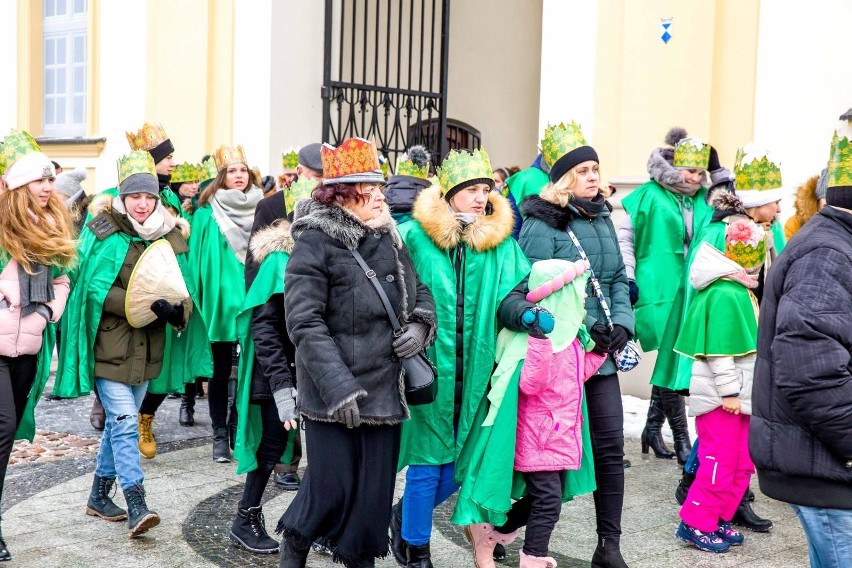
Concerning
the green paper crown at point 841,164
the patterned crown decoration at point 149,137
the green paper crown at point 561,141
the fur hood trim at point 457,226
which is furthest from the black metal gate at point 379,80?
the green paper crown at point 841,164

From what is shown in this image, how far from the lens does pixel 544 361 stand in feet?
14.6

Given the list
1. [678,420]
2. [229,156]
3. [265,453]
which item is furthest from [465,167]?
[229,156]

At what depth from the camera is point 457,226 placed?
4.69m

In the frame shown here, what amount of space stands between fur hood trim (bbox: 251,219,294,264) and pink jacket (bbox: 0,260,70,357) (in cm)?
95

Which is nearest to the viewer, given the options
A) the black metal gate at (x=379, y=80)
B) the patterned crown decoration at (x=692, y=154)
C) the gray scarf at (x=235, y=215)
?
the patterned crown decoration at (x=692, y=154)

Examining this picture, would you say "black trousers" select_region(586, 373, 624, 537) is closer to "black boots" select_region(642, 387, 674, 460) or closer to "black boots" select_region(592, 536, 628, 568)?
"black boots" select_region(592, 536, 628, 568)

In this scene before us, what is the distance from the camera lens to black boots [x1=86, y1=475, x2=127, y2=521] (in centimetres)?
552

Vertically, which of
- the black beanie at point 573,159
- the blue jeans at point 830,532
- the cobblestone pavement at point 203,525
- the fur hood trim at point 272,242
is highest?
the black beanie at point 573,159

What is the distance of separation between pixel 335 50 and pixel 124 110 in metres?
2.64

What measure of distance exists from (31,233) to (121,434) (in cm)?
105

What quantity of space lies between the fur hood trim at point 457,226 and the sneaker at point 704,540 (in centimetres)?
172

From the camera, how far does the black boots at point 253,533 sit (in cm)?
507

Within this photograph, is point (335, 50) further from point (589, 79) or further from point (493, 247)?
point (493, 247)

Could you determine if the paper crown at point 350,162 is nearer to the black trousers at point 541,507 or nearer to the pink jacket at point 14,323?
the black trousers at point 541,507
